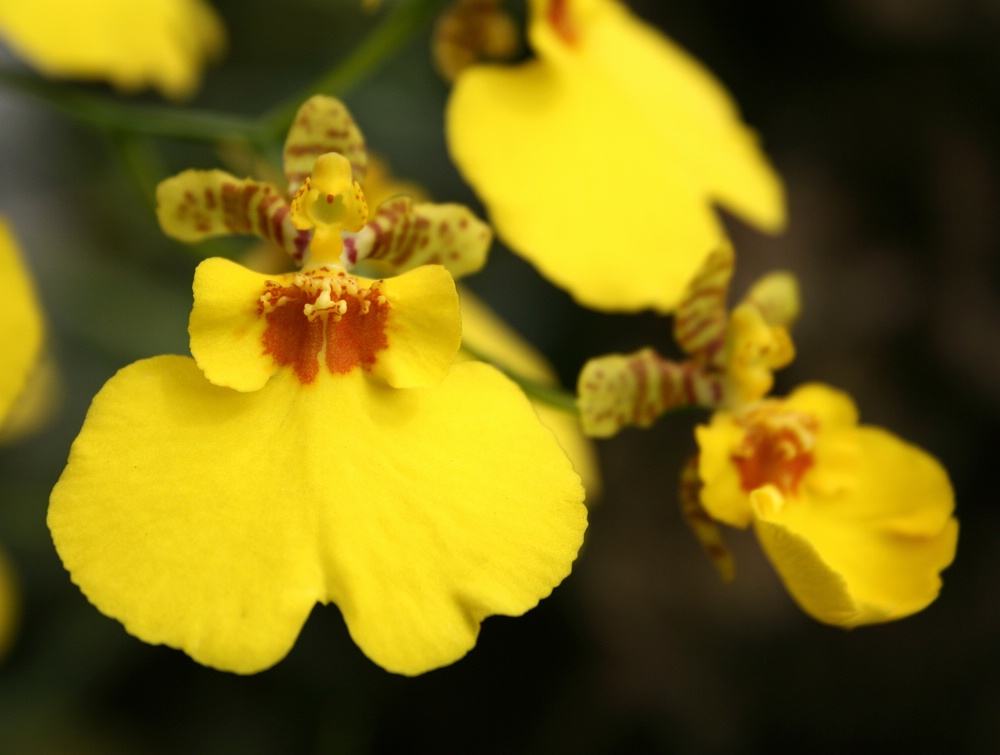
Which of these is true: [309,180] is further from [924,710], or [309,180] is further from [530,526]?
[924,710]

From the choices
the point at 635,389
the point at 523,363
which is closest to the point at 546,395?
the point at 635,389

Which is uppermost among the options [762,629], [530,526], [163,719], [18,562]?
[530,526]

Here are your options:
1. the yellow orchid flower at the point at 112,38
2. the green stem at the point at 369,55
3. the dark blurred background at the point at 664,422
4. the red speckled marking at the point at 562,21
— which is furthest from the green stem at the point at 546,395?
the dark blurred background at the point at 664,422

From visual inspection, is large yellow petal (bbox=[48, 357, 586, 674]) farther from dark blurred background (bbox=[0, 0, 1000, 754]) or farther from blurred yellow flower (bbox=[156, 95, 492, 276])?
dark blurred background (bbox=[0, 0, 1000, 754])

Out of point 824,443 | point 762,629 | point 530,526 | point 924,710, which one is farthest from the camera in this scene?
point 762,629

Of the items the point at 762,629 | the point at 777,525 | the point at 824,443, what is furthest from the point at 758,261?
the point at 777,525

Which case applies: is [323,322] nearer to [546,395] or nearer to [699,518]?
[546,395]
